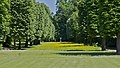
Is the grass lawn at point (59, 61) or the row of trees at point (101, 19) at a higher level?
the row of trees at point (101, 19)

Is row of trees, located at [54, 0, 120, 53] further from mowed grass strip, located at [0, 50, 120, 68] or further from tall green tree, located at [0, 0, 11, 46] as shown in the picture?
tall green tree, located at [0, 0, 11, 46]

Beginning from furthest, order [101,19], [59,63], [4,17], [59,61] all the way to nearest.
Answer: [4,17], [101,19], [59,61], [59,63]

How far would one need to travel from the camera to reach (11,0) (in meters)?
65.8

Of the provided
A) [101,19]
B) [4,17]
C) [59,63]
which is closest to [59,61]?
[59,63]

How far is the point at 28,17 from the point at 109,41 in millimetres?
27252

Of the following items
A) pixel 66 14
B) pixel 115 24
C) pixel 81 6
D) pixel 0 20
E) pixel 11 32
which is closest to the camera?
pixel 115 24

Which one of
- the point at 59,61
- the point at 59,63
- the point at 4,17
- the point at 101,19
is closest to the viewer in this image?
the point at 59,63

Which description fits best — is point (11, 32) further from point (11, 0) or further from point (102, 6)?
point (102, 6)

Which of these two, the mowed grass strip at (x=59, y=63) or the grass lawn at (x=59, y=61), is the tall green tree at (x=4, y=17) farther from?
the mowed grass strip at (x=59, y=63)

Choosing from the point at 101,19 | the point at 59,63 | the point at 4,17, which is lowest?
the point at 59,63

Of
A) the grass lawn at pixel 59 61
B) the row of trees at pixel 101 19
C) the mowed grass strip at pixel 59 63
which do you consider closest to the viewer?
the mowed grass strip at pixel 59 63

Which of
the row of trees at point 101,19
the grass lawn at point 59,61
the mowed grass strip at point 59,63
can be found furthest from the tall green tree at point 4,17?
the mowed grass strip at point 59,63

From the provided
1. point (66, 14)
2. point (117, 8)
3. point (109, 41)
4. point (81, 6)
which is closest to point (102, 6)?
point (117, 8)

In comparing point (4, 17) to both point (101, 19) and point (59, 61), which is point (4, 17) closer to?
point (101, 19)
